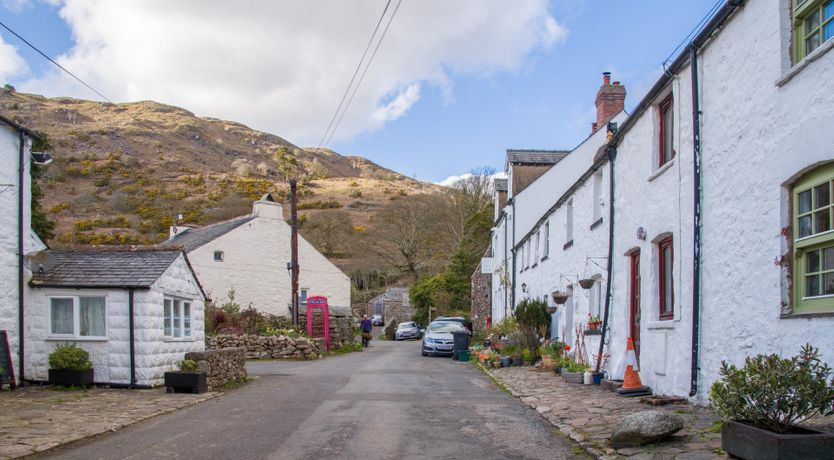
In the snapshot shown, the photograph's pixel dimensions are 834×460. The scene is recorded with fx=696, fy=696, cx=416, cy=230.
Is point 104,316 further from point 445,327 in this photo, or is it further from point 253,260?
point 253,260

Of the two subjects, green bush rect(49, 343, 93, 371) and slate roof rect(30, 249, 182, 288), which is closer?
green bush rect(49, 343, 93, 371)

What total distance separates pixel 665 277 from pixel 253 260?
27227 mm

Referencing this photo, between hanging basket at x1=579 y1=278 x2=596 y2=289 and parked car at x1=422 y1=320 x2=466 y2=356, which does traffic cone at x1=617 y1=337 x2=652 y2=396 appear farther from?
parked car at x1=422 y1=320 x2=466 y2=356

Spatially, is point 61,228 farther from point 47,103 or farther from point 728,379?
point 47,103

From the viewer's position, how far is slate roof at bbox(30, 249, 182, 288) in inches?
599

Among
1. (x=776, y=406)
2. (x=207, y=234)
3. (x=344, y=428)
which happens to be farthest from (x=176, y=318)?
(x=207, y=234)

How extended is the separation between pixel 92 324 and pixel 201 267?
18994 mm

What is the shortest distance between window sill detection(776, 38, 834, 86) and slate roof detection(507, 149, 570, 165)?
2444 cm

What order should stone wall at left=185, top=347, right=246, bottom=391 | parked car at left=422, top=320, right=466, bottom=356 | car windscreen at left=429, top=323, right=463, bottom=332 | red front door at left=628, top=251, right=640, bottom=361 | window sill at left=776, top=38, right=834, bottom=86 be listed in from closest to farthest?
window sill at left=776, top=38, right=834, bottom=86, red front door at left=628, top=251, right=640, bottom=361, stone wall at left=185, top=347, right=246, bottom=391, parked car at left=422, top=320, right=466, bottom=356, car windscreen at left=429, top=323, right=463, bottom=332

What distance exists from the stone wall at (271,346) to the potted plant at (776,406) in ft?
73.6

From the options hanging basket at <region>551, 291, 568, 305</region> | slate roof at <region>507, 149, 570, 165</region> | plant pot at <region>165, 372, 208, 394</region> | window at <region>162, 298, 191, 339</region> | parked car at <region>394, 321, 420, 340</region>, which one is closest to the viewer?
plant pot at <region>165, 372, 208, 394</region>

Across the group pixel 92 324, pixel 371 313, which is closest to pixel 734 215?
pixel 92 324

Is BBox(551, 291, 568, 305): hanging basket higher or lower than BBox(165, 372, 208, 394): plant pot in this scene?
higher

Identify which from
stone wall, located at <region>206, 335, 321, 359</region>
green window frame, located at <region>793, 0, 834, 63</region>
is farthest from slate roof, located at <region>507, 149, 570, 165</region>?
green window frame, located at <region>793, 0, 834, 63</region>
